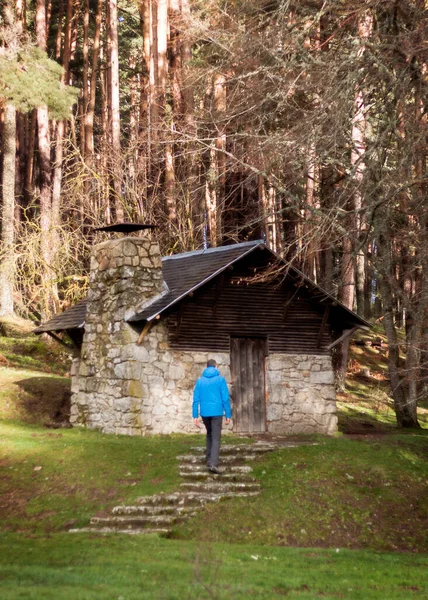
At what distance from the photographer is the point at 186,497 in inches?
563

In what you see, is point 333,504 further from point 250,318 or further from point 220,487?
point 250,318

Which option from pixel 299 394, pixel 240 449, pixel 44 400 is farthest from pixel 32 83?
pixel 240 449

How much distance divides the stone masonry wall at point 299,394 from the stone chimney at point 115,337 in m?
3.22

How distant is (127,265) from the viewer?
20.6m

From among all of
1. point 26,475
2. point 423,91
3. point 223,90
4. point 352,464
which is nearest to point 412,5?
point 423,91

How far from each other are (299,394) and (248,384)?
1.31 metres

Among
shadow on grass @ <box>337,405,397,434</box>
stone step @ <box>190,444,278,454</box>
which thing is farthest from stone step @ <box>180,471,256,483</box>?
shadow on grass @ <box>337,405,397,434</box>

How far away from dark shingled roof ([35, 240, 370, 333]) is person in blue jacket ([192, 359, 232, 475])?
12.9 feet

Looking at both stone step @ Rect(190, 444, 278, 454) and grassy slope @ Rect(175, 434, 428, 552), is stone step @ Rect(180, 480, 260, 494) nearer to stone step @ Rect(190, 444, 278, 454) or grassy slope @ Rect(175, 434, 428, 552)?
grassy slope @ Rect(175, 434, 428, 552)

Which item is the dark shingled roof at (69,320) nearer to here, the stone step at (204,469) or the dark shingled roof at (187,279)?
the dark shingled roof at (187,279)

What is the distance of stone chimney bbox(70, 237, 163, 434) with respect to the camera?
65.0ft

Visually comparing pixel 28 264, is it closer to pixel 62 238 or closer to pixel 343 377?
pixel 62 238

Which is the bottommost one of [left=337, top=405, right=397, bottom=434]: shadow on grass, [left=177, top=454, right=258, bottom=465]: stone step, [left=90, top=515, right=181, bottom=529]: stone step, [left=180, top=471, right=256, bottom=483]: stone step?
[left=90, top=515, right=181, bottom=529]: stone step

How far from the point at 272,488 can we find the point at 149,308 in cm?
635
